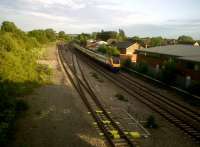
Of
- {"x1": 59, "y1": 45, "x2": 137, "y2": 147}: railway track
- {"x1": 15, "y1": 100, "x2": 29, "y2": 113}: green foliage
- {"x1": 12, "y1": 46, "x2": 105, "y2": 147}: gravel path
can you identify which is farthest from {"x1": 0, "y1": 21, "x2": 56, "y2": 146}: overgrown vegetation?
{"x1": 59, "y1": 45, "x2": 137, "y2": 147}: railway track

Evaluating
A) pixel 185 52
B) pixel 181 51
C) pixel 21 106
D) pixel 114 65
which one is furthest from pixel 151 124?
pixel 181 51

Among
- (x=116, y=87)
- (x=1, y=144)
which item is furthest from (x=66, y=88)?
(x=1, y=144)

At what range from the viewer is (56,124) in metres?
13.3

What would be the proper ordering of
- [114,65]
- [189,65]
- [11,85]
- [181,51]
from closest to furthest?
[11,85] < [189,65] < [181,51] < [114,65]

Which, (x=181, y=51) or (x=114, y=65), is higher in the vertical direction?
(x=181, y=51)

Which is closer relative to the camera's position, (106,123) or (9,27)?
(106,123)

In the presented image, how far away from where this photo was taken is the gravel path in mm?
11173

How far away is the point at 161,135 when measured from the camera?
12531mm

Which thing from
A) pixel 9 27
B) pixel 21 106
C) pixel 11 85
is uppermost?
pixel 9 27

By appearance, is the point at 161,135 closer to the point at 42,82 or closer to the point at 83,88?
the point at 83,88

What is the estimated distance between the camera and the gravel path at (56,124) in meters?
11.2

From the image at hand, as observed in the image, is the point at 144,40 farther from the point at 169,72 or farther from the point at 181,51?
the point at 169,72

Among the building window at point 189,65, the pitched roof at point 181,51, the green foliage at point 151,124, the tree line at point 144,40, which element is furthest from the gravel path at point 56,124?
the tree line at point 144,40

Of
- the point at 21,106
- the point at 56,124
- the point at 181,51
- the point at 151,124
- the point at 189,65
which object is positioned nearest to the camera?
the point at 56,124
